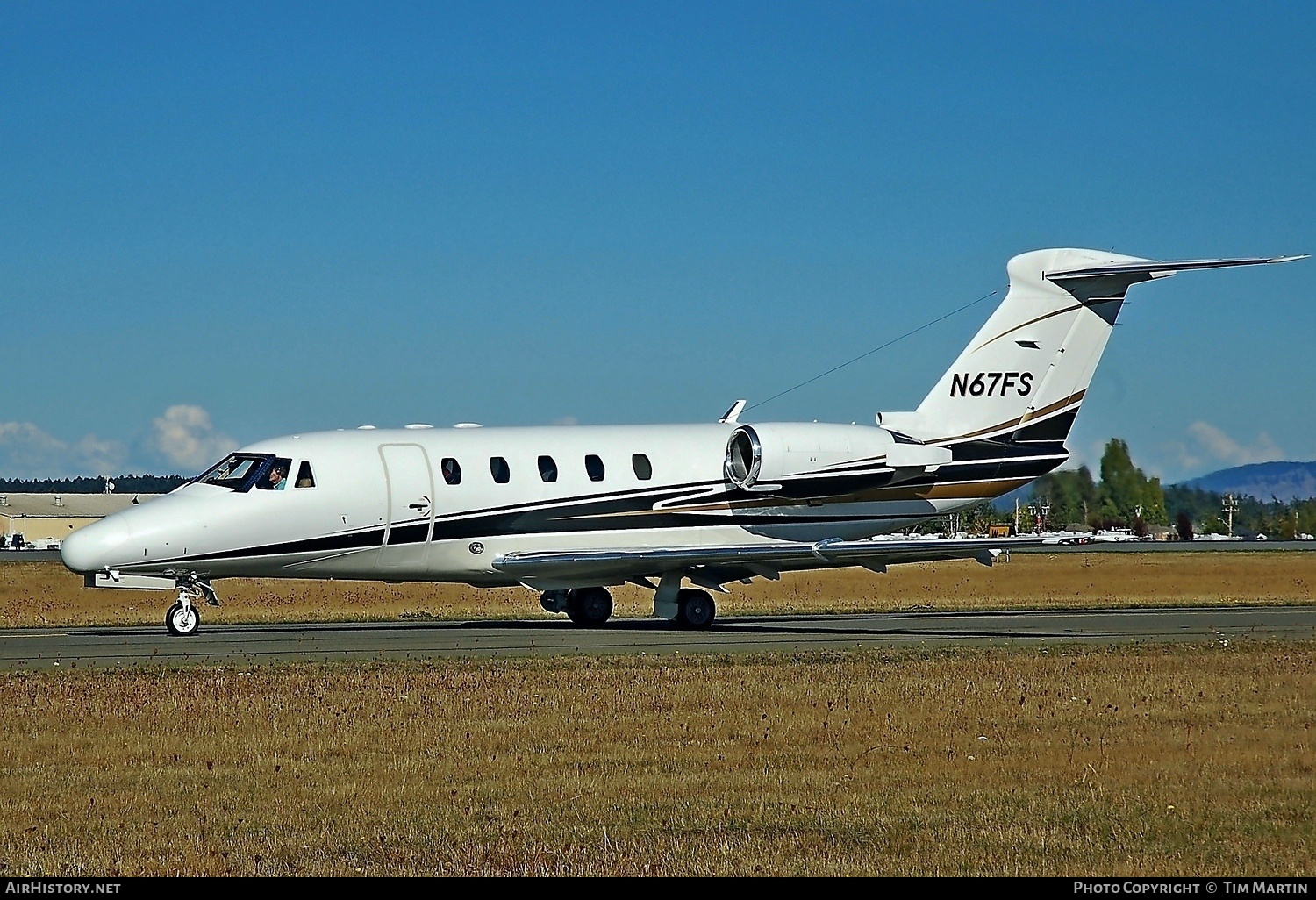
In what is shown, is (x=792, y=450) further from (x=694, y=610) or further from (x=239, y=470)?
(x=239, y=470)

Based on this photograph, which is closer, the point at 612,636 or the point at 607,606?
the point at 612,636

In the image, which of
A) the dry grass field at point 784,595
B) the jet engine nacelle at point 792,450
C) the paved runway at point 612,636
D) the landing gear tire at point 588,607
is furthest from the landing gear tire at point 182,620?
the jet engine nacelle at point 792,450

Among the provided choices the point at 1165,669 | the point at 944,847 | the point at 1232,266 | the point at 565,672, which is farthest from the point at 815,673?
the point at 1232,266

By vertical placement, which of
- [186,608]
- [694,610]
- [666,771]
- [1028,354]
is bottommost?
[666,771]

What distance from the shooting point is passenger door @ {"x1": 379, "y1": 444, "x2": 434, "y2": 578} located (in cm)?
2658

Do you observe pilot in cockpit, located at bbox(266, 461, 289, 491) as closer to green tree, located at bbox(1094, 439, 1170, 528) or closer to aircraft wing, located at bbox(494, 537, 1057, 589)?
aircraft wing, located at bbox(494, 537, 1057, 589)

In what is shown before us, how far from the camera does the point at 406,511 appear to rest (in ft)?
87.3

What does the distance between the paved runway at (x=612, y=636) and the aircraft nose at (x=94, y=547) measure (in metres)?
1.22

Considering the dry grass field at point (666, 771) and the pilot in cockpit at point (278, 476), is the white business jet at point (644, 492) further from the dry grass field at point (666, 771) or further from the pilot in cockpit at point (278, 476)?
the dry grass field at point (666, 771)

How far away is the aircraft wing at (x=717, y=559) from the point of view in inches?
1031

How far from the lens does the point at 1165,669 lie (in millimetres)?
18438

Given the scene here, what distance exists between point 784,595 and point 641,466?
13741 mm

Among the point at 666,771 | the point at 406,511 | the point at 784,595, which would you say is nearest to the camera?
the point at 666,771

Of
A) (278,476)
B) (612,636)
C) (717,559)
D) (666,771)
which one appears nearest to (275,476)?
(278,476)
